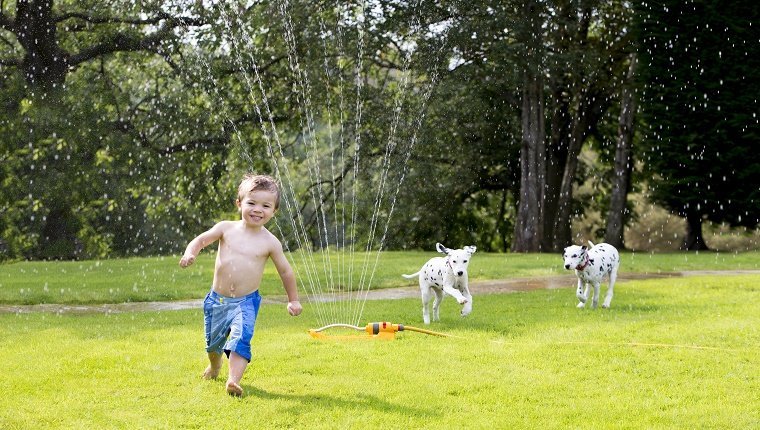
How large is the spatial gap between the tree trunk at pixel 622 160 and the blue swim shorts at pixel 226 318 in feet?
66.5

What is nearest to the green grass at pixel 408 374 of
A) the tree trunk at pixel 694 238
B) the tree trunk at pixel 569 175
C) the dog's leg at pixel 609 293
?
the dog's leg at pixel 609 293

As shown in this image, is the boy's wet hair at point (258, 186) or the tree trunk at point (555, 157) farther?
the tree trunk at point (555, 157)

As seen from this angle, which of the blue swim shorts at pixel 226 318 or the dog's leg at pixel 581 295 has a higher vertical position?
the blue swim shorts at pixel 226 318

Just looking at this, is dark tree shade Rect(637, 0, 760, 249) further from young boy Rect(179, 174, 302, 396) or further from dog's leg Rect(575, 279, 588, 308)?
young boy Rect(179, 174, 302, 396)

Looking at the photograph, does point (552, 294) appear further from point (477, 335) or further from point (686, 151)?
point (686, 151)

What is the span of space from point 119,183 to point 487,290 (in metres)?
15.4

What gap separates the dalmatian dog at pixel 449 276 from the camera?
9.27 meters

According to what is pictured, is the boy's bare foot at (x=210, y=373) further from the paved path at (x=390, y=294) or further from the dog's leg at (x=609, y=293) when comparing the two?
the dog's leg at (x=609, y=293)

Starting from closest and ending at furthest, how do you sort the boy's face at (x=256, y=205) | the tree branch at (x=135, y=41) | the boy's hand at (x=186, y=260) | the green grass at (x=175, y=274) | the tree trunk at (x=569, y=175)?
the boy's hand at (x=186, y=260)
the boy's face at (x=256, y=205)
the green grass at (x=175, y=274)
the tree branch at (x=135, y=41)
the tree trunk at (x=569, y=175)

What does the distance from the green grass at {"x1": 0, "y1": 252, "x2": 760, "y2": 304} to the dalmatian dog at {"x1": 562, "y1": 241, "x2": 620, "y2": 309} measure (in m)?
4.61

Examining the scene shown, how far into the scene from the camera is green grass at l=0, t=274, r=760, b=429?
18.7 ft

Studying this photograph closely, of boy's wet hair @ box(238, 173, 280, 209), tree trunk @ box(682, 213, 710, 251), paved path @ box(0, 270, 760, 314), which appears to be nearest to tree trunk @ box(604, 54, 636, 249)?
tree trunk @ box(682, 213, 710, 251)

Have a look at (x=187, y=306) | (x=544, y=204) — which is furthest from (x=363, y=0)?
(x=187, y=306)

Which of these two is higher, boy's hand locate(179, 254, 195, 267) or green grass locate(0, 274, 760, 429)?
boy's hand locate(179, 254, 195, 267)
